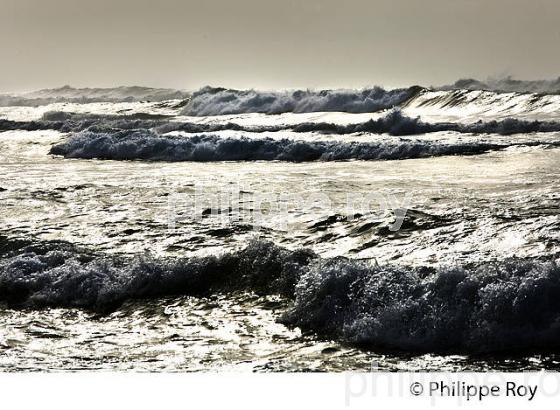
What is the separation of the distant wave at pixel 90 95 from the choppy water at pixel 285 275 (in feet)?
150

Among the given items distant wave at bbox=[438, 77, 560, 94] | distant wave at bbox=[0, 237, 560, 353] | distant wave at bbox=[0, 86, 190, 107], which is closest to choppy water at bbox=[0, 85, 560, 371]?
distant wave at bbox=[0, 237, 560, 353]

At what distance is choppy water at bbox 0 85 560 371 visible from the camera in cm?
524

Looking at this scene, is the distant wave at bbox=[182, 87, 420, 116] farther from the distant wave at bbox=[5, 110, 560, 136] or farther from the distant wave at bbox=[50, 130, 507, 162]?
the distant wave at bbox=[50, 130, 507, 162]

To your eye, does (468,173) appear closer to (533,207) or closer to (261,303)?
(533,207)

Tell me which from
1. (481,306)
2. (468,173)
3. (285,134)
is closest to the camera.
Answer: (481,306)

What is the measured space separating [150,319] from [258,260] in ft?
4.83

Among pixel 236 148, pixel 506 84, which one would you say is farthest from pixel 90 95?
pixel 236 148

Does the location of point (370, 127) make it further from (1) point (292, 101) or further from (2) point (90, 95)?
(2) point (90, 95)

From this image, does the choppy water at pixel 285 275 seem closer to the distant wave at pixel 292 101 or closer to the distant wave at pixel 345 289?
the distant wave at pixel 345 289

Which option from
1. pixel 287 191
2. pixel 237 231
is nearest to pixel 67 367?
pixel 237 231

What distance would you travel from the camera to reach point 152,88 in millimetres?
66000

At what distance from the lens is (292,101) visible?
128 feet

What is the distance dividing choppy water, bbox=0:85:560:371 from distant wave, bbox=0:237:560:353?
0.6 inches

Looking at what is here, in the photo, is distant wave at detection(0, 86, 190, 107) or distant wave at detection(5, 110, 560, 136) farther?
distant wave at detection(0, 86, 190, 107)
